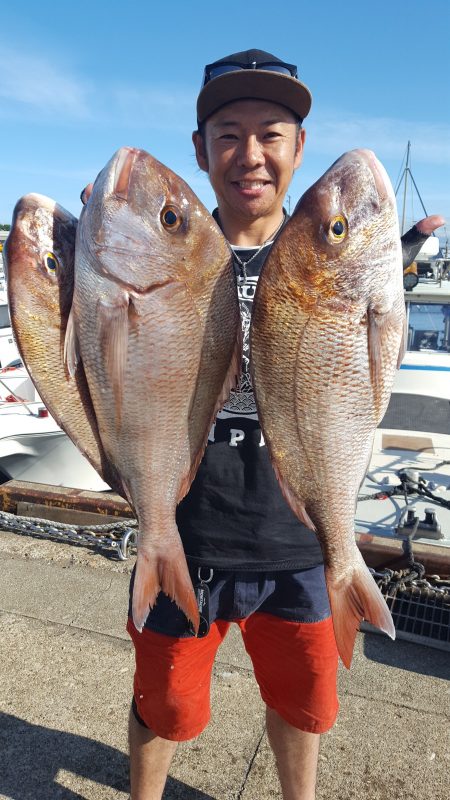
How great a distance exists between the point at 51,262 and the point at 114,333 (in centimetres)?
29

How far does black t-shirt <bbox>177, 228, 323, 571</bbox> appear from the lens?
85.3 inches

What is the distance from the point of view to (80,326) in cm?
167

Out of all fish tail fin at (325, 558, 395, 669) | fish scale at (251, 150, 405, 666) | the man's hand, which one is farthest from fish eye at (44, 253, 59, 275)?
fish tail fin at (325, 558, 395, 669)

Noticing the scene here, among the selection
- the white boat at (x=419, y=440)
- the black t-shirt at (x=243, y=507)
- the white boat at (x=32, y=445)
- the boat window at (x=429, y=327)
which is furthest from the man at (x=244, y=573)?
the boat window at (x=429, y=327)

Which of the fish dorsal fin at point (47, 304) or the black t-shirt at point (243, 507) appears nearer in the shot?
the fish dorsal fin at point (47, 304)

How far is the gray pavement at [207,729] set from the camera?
2.64 meters

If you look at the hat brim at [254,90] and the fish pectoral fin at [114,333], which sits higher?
the hat brim at [254,90]

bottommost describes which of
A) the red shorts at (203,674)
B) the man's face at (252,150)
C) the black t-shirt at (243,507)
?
the red shorts at (203,674)

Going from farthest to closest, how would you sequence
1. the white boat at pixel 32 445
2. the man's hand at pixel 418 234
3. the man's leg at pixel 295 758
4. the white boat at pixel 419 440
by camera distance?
the white boat at pixel 32 445 → the white boat at pixel 419 440 → the man's leg at pixel 295 758 → the man's hand at pixel 418 234

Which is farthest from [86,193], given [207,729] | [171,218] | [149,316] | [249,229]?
[207,729]

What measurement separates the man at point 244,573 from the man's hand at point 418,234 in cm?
48

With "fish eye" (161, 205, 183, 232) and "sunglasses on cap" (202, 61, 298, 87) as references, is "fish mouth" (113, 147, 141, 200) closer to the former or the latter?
"fish eye" (161, 205, 183, 232)

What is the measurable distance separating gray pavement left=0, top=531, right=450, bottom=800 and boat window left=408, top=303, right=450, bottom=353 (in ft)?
17.6

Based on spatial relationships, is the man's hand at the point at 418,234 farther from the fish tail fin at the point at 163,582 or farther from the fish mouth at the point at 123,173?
the fish tail fin at the point at 163,582
